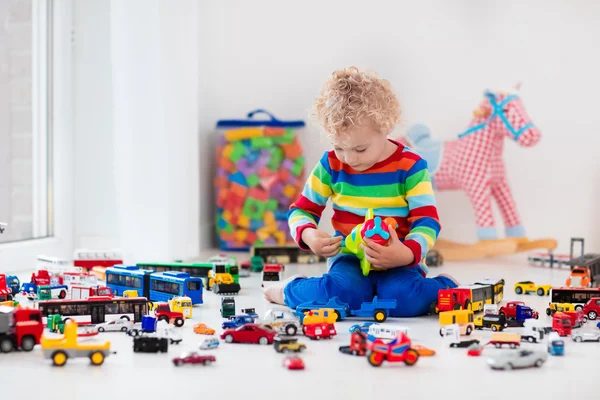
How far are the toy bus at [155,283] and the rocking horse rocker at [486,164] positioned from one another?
1.33 metres

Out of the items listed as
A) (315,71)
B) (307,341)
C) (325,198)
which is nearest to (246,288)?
(325,198)

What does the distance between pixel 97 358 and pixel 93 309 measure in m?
0.34

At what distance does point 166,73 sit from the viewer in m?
2.93

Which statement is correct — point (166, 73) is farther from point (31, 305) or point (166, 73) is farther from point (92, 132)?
point (31, 305)

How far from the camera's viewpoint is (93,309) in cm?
179

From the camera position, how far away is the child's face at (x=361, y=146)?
1910 mm

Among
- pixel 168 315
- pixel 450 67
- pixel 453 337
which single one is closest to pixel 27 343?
pixel 168 315

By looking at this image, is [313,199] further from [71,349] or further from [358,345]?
[71,349]

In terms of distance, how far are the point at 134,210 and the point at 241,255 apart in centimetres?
52

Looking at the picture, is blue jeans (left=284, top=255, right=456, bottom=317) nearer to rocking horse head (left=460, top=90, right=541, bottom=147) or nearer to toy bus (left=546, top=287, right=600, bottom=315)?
toy bus (left=546, top=287, right=600, bottom=315)

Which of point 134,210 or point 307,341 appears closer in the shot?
point 307,341

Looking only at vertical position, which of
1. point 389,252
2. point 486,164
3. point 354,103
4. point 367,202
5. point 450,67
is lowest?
point 389,252

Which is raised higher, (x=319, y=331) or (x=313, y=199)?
(x=313, y=199)

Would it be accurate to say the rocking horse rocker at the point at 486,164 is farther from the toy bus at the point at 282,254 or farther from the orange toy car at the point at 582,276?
the orange toy car at the point at 582,276
